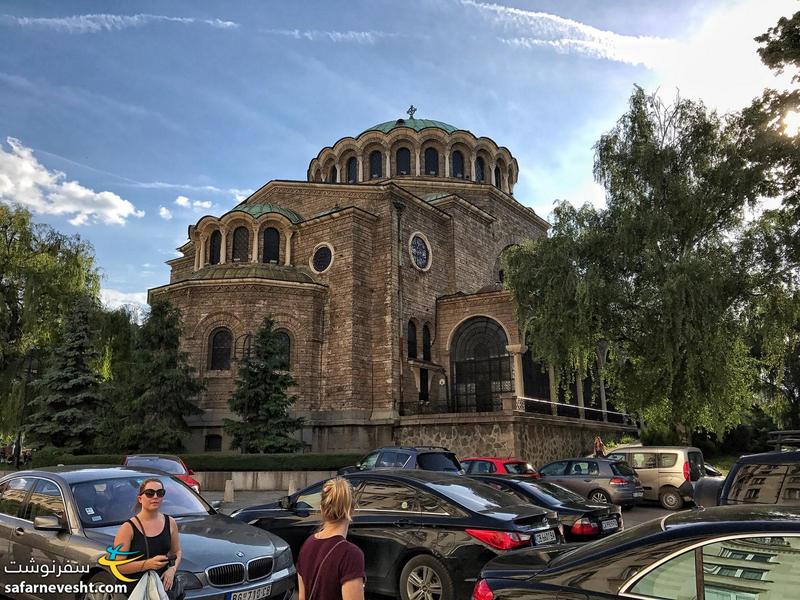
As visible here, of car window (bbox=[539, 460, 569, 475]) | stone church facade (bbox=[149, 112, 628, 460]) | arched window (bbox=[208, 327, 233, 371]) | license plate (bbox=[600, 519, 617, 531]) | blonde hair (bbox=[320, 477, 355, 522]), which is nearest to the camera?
blonde hair (bbox=[320, 477, 355, 522])

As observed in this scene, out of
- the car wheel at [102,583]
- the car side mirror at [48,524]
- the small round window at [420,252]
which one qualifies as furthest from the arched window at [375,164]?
the car wheel at [102,583]

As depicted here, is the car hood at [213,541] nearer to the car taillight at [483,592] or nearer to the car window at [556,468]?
the car taillight at [483,592]

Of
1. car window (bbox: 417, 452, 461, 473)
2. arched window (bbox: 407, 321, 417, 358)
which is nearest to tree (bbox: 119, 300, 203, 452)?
arched window (bbox: 407, 321, 417, 358)

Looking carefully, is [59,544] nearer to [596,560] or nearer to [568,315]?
[596,560]

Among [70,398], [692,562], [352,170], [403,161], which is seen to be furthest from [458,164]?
[692,562]

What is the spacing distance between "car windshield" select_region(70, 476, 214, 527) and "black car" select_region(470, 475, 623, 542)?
153 inches

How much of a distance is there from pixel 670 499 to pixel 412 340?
1323 centimetres

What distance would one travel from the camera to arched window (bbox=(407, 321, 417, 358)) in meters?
25.9

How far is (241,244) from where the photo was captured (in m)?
27.5

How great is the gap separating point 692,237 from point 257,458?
51.7 feet

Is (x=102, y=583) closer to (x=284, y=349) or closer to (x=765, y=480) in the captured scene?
(x=765, y=480)

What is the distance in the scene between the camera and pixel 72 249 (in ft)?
85.0

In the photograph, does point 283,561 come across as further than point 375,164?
No

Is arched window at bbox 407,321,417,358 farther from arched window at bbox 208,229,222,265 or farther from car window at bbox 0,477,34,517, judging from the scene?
car window at bbox 0,477,34,517
